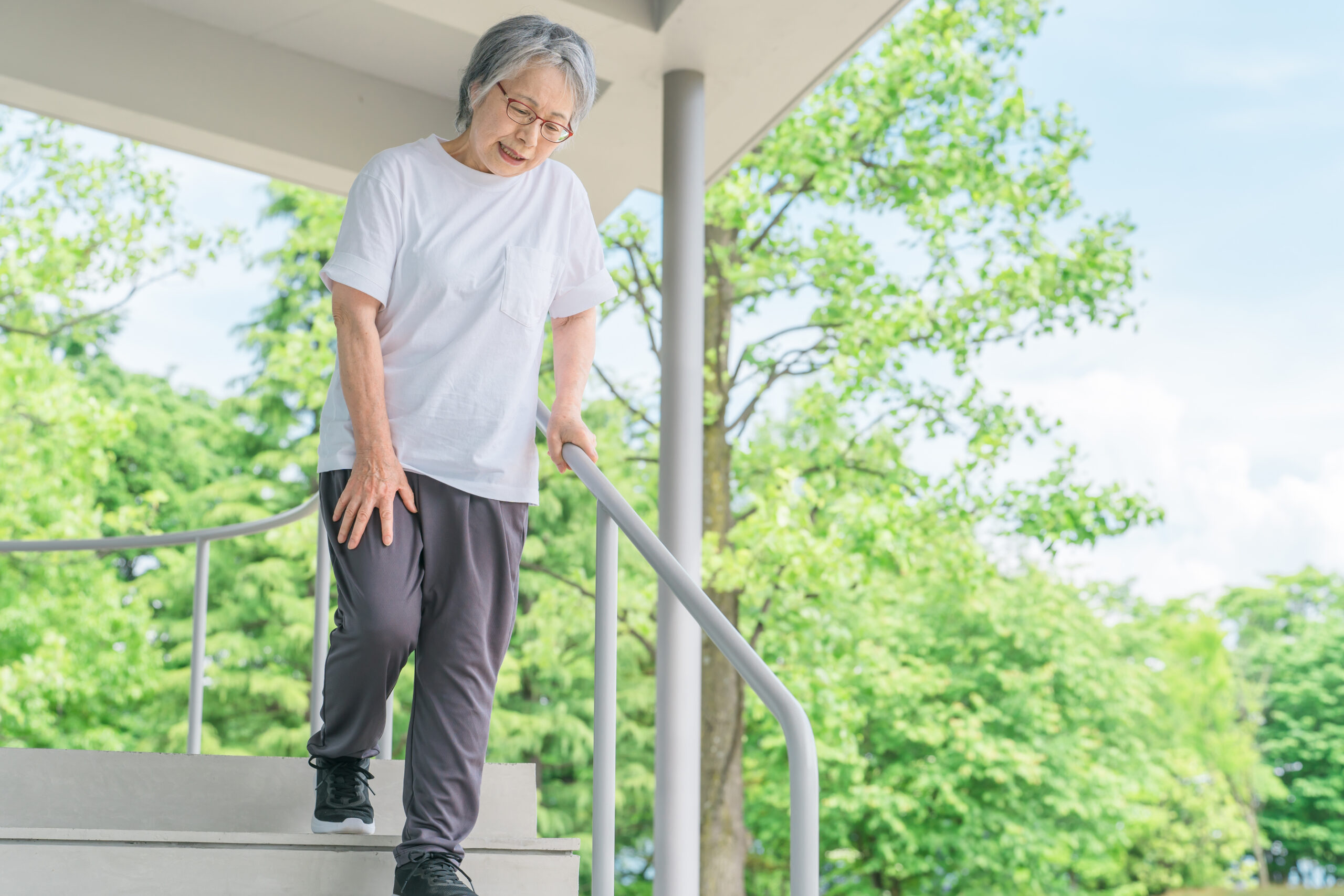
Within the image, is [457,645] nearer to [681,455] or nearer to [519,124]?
[519,124]

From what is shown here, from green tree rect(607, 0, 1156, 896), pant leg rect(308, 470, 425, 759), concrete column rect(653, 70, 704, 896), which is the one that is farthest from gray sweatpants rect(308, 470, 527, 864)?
green tree rect(607, 0, 1156, 896)

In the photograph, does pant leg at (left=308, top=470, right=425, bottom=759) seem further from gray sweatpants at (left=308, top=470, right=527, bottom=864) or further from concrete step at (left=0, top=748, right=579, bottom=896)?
concrete step at (left=0, top=748, right=579, bottom=896)

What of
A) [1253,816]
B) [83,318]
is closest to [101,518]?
[83,318]

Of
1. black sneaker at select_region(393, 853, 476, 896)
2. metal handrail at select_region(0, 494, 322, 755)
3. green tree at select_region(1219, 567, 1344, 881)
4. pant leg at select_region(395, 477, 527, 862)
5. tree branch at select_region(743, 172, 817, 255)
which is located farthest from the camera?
green tree at select_region(1219, 567, 1344, 881)

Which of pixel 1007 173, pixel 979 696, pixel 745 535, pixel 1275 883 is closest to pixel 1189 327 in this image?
pixel 1275 883

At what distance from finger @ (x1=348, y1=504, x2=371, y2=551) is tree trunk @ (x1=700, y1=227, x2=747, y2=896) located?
6.38m

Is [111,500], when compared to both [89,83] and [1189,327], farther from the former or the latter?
[1189,327]

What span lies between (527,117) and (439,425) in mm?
415

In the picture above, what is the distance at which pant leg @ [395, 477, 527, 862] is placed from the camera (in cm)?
141

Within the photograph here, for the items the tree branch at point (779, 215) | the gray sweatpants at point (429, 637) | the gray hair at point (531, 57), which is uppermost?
the tree branch at point (779, 215)

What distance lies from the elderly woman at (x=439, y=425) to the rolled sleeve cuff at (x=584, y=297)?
0.11 metres

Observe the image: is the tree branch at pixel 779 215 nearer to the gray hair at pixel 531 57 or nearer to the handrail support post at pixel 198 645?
the handrail support post at pixel 198 645

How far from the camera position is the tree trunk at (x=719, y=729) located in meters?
7.96

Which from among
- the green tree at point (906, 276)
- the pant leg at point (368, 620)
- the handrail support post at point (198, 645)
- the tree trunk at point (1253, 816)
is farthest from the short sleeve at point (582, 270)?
the tree trunk at point (1253, 816)
